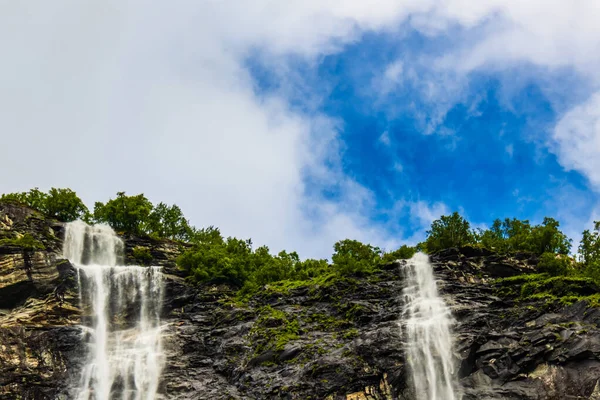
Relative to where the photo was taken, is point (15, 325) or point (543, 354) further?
point (15, 325)

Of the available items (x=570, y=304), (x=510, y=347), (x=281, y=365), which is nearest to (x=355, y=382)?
(x=281, y=365)

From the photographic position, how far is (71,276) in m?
43.1

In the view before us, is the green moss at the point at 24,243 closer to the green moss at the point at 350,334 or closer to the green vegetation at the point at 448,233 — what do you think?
the green moss at the point at 350,334

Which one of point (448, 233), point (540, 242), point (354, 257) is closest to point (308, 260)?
point (354, 257)

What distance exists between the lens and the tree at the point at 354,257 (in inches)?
1793

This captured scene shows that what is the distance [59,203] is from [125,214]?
6629mm

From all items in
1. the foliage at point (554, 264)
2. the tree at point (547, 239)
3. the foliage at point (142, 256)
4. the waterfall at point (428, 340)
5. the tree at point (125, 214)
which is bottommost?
Result: the waterfall at point (428, 340)

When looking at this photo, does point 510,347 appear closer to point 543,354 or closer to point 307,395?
point 543,354

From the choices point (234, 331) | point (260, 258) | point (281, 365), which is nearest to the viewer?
point (281, 365)

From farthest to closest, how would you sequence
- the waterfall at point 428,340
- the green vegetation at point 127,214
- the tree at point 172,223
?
the tree at point 172,223 → the green vegetation at point 127,214 → the waterfall at point 428,340

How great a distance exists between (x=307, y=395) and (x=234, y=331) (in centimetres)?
977

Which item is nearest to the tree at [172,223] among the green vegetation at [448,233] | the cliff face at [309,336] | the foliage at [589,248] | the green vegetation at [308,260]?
the green vegetation at [308,260]

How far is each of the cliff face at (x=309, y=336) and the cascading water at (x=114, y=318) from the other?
2.98 feet

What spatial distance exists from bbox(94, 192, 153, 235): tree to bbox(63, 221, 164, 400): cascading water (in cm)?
332
